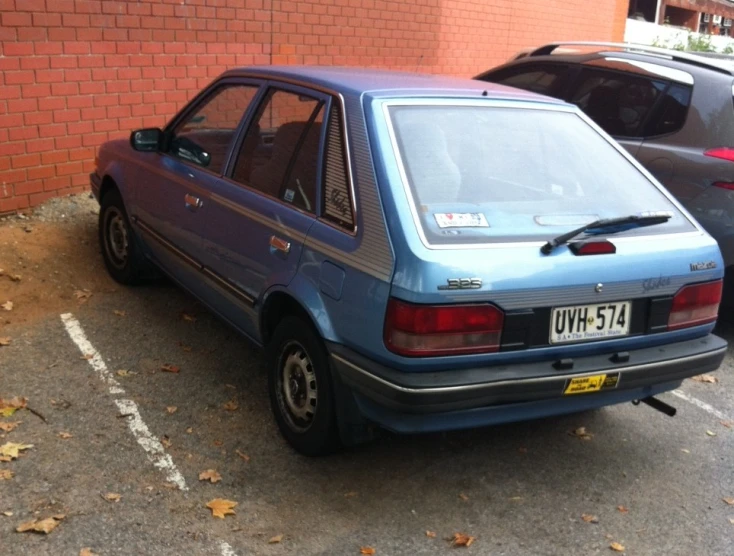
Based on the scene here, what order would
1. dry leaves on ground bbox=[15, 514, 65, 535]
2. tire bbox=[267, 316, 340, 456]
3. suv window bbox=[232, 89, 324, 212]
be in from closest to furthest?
1. dry leaves on ground bbox=[15, 514, 65, 535]
2. tire bbox=[267, 316, 340, 456]
3. suv window bbox=[232, 89, 324, 212]

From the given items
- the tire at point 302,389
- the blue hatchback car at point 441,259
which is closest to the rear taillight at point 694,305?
the blue hatchback car at point 441,259

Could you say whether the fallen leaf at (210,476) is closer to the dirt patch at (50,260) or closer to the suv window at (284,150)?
the suv window at (284,150)

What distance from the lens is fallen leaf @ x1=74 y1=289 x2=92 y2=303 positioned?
19.4ft

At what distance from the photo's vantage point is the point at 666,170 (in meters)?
5.90

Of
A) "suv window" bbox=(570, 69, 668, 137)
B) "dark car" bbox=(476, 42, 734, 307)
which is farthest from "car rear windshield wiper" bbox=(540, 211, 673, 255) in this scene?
"suv window" bbox=(570, 69, 668, 137)

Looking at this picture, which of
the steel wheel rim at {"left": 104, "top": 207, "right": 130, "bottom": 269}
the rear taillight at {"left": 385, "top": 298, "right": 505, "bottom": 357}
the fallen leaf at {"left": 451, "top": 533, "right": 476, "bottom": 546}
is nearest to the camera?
the rear taillight at {"left": 385, "top": 298, "right": 505, "bottom": 357}

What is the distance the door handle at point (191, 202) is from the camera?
4.86 meters

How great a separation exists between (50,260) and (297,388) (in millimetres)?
3258

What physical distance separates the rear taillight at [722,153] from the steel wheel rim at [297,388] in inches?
129

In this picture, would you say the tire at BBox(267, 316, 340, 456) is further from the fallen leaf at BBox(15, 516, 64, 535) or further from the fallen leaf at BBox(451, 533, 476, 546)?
the fallen leaf at BBox(15, 516, 64, 535)

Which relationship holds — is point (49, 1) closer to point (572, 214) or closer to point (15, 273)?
point (15, 273)

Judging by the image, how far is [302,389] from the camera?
4031 millimetres

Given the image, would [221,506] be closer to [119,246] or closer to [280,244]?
Answer: [280,244]

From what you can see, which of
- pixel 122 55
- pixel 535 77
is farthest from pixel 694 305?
pixel 122 55
